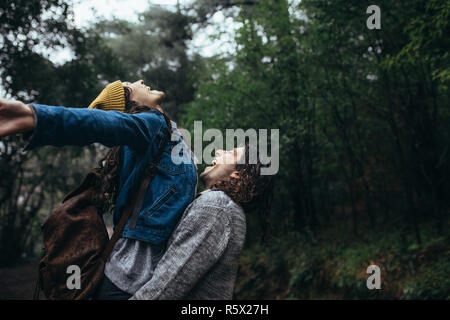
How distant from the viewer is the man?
136 centimetres

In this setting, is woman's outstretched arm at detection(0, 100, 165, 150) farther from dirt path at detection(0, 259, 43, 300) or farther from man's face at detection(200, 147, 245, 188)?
dirt path at detection(0, 259, 43, 300)

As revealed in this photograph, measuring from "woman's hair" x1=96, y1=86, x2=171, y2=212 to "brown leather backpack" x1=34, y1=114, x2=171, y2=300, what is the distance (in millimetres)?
81

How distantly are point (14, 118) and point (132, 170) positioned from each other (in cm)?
57

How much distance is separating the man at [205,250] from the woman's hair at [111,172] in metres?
0.35

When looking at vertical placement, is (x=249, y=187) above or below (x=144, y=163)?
below

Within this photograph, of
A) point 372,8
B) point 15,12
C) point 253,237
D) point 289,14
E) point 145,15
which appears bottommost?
point 253,237

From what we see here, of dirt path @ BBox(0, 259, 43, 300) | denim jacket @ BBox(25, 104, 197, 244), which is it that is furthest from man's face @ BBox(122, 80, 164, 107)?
dirt path @ BBox(0, 259, 43, 300)

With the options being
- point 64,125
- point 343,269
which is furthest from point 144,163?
point 343,269

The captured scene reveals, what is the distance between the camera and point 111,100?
1604mm

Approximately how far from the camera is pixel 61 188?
475 inches

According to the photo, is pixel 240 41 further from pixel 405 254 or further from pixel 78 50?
pixel 405 254

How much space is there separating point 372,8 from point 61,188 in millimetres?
10862

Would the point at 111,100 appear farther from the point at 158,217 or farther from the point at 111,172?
the point at 158,217

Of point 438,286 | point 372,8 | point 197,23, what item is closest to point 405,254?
point 438,286
